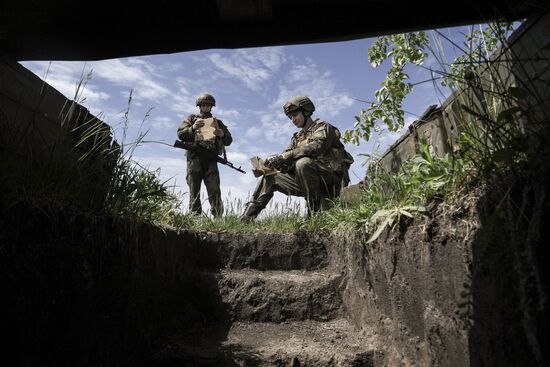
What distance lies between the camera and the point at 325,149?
502 centimetres

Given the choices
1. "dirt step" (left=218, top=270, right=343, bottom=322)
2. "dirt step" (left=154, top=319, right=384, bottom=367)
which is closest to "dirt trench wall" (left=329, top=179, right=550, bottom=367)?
"dirt step" (left=154, top=319, right=384, bottom=367)

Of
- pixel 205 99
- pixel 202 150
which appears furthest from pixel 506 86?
pixel 205 99

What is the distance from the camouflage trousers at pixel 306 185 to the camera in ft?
16.0

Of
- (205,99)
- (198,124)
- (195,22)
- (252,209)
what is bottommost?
(252,209)

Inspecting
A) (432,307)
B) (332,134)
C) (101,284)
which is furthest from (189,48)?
(332,134)

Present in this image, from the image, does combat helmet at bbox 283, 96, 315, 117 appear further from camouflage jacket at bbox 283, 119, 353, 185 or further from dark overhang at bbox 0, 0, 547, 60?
dark overhang at bbox 0, 0, 547, 60

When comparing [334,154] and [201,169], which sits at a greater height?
[201,169]

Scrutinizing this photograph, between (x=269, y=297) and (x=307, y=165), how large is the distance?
1808 millimetres

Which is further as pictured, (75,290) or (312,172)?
(312,172)

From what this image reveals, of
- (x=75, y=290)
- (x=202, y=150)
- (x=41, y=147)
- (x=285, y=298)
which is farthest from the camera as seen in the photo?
(x=202, y=150)

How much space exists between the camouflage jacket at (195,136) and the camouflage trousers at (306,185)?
1.51 meters

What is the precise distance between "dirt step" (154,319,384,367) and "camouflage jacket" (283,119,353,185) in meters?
2.10

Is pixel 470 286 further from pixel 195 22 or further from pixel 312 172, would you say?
pixel 312 172

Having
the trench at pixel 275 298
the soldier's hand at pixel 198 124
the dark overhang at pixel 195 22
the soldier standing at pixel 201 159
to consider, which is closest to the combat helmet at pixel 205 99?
the soldier standing at pixel 201 159
